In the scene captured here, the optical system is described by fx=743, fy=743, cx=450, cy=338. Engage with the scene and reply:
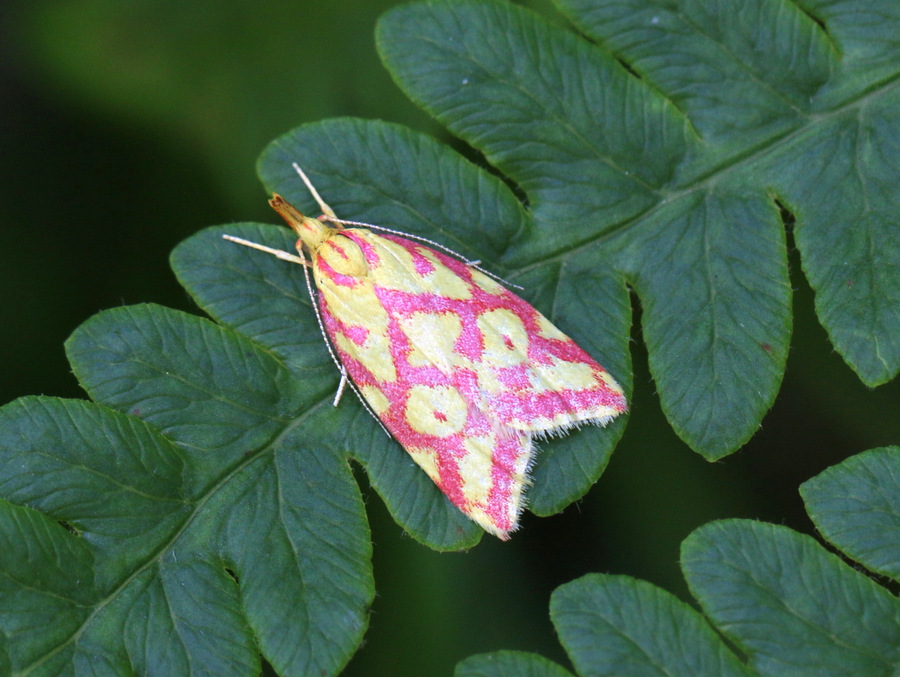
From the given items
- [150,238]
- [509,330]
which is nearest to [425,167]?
[509,330]

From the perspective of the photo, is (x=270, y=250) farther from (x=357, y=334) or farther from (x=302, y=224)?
(x=357, y=334)

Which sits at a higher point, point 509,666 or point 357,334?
point 357,334

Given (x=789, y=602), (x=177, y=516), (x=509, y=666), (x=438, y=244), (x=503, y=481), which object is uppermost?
(x=438, y=244)

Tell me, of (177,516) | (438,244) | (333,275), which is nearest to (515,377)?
(438,244)

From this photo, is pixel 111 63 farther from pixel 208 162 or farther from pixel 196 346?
pixel 196 346

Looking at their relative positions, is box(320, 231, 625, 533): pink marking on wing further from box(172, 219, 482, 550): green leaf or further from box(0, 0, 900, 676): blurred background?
box(0, 0, 900, 676): blurred background

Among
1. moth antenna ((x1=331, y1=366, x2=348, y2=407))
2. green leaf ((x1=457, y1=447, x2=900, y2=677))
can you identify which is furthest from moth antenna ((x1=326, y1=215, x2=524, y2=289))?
green leaf ((x1=457, y1=447, x2=900, y2=677))
